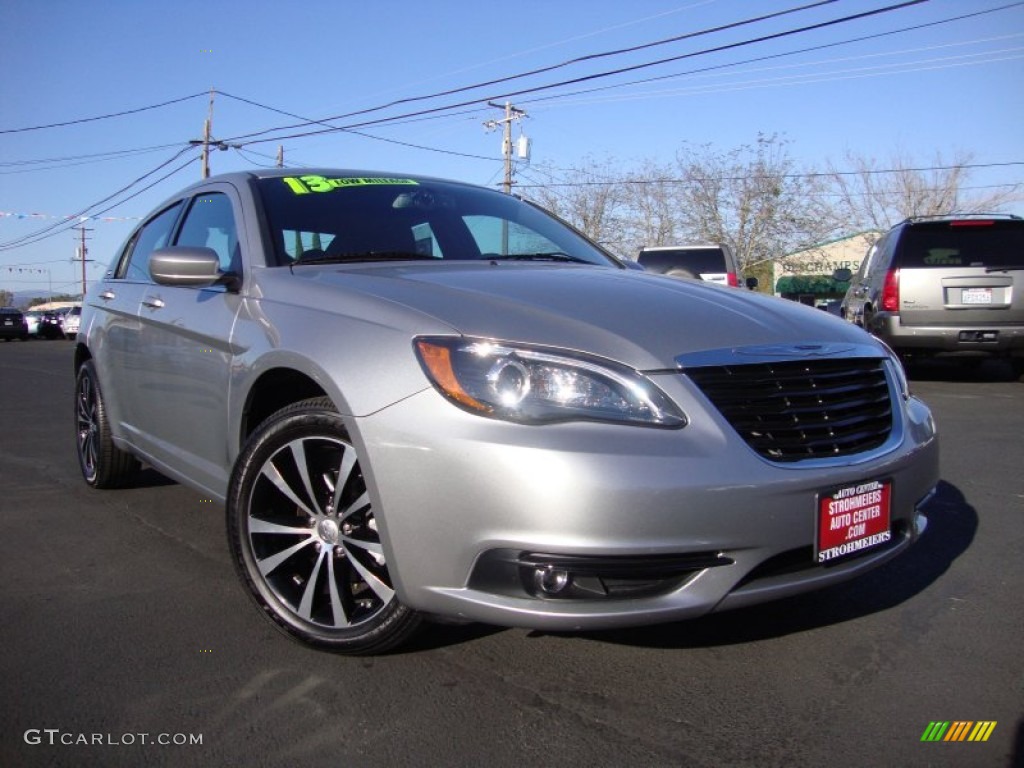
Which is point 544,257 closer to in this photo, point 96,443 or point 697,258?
point 96,443

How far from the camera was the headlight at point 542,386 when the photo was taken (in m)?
2.25

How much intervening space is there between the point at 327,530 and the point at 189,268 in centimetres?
121

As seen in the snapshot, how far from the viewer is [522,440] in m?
2.19

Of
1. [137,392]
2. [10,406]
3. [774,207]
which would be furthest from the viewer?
[774,207]

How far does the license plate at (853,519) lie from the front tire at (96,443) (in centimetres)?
383

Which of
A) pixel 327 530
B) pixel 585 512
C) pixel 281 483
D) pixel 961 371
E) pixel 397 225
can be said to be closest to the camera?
pixel 585 512

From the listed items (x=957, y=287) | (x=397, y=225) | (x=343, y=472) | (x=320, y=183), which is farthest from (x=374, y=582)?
(x=957, y=287)

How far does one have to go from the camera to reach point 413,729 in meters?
2.29

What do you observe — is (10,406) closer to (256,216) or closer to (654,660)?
(256,216)

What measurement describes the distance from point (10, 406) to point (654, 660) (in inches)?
350

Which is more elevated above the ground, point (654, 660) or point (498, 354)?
point (498, 354)

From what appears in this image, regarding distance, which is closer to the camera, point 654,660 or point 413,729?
point 413,729

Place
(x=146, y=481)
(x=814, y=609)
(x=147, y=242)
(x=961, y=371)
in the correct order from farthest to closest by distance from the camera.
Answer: (x=961, y=371) → (x=146, y=481) → (x=147, y=242) → (x=814, y=609)

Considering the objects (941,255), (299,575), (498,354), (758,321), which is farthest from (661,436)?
(941,255)
